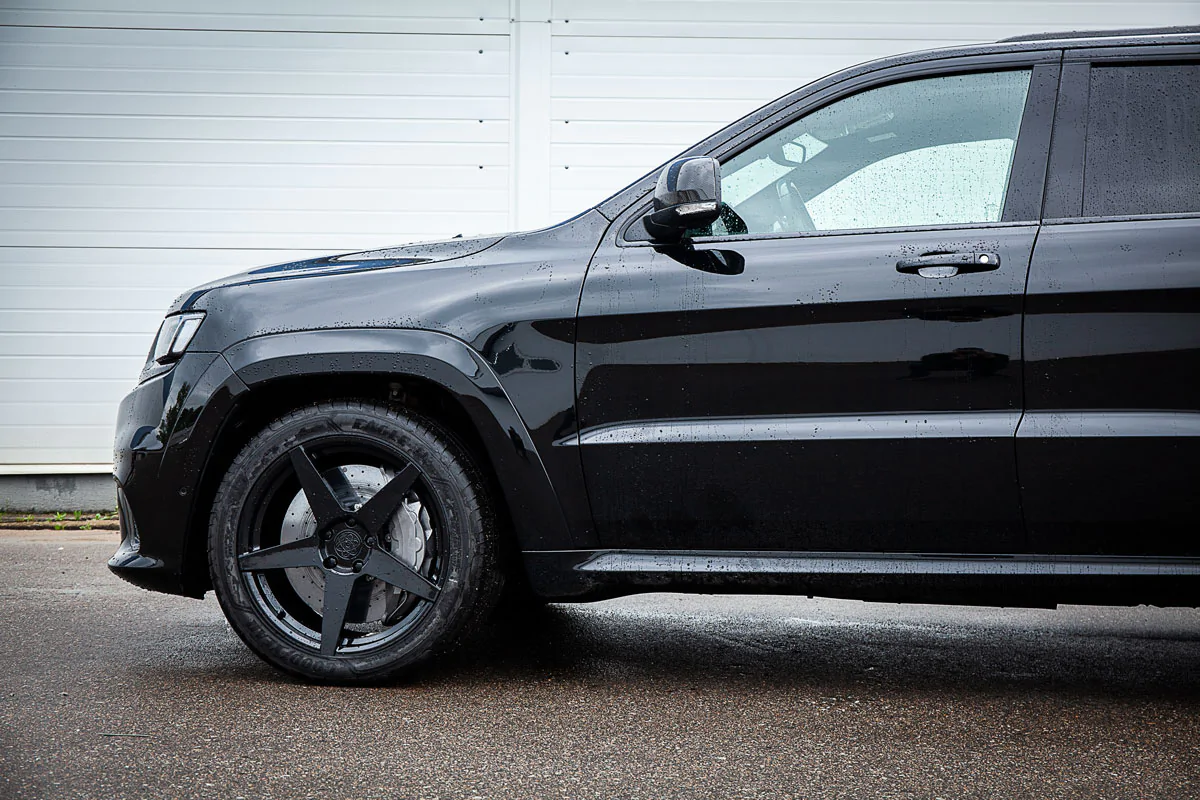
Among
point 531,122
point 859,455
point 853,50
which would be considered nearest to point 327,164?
point 531,122

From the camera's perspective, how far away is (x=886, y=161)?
2.91 m

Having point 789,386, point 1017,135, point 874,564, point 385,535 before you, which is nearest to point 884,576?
point 874,564

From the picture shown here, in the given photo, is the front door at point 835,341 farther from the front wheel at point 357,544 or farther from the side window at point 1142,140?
the front wheel at point 357,544

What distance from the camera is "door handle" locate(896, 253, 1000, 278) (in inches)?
106

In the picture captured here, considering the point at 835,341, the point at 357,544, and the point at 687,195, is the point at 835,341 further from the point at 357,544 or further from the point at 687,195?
the point at 357,544

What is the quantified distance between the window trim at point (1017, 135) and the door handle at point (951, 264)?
101mm

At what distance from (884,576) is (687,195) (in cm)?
106

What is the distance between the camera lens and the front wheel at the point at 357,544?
113 inches

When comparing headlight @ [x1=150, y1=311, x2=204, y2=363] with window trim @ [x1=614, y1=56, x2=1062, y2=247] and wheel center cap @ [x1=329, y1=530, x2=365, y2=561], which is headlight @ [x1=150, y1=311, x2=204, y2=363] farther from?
window trim @ [x1=614, y1=56, x2=1062, y2=247]

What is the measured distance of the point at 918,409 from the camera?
2.68 metres

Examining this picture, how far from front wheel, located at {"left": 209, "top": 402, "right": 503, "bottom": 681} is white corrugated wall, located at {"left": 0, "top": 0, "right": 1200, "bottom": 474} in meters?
4.15

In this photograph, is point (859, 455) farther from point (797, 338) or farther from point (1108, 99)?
point (1108, 99)

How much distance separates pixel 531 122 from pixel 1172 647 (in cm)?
472

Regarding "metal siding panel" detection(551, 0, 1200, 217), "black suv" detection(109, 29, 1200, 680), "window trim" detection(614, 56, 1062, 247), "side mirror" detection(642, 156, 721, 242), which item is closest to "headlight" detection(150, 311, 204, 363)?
"black suv" detection(109, 29, 1200, 680)
